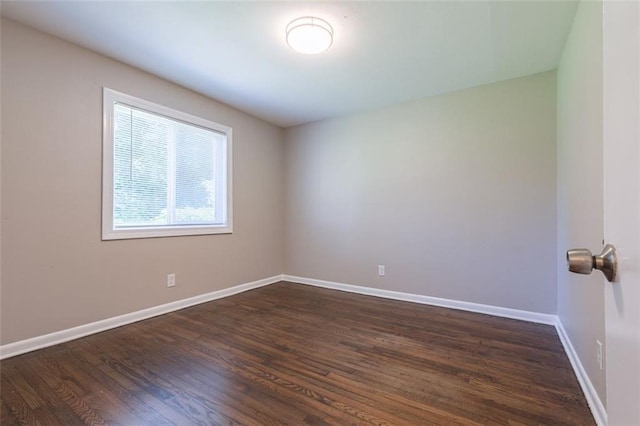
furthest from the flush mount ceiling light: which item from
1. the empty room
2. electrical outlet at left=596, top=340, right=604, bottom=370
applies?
electrical outlet at left=596, top=340, right=604, bottom=370

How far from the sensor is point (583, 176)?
5.92 ft

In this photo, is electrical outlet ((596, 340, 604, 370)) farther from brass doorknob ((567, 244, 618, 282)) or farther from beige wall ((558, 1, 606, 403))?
brass doorknob ((567, 244, 618, 282))

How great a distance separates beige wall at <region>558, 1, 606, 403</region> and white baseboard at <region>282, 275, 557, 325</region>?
10.8 inches

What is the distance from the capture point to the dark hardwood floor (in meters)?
1.47

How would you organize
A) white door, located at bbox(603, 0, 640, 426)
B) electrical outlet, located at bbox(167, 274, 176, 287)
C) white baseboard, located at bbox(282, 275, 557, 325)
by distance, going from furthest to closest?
electrical outlet, located at bbox(167, 274, 176, 287) < white baseboard, located at bbox(282, 275, 557, 325) < white door, located at bbox(603, 0, 640, 426)

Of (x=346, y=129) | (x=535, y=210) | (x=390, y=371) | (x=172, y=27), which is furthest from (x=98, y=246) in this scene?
(x=535, y=210)

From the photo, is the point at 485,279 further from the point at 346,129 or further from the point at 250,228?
the point at 250,228

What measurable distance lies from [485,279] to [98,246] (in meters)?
3.77

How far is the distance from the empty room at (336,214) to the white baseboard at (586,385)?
0.02 metres

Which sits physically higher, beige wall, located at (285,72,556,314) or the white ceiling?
the white ceiling

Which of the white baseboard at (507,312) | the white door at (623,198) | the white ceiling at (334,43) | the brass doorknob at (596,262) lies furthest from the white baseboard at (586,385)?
the white ceiling at (334,43)

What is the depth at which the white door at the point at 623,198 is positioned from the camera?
42 centimetres

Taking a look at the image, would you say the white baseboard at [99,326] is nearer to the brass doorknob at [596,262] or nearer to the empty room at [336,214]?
the empty room at [336,214]

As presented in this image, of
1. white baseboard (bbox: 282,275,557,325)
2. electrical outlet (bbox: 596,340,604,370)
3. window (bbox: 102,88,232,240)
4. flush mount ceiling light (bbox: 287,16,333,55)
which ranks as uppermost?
flush mount ceiling light (bbox: 287,16,333,55)
